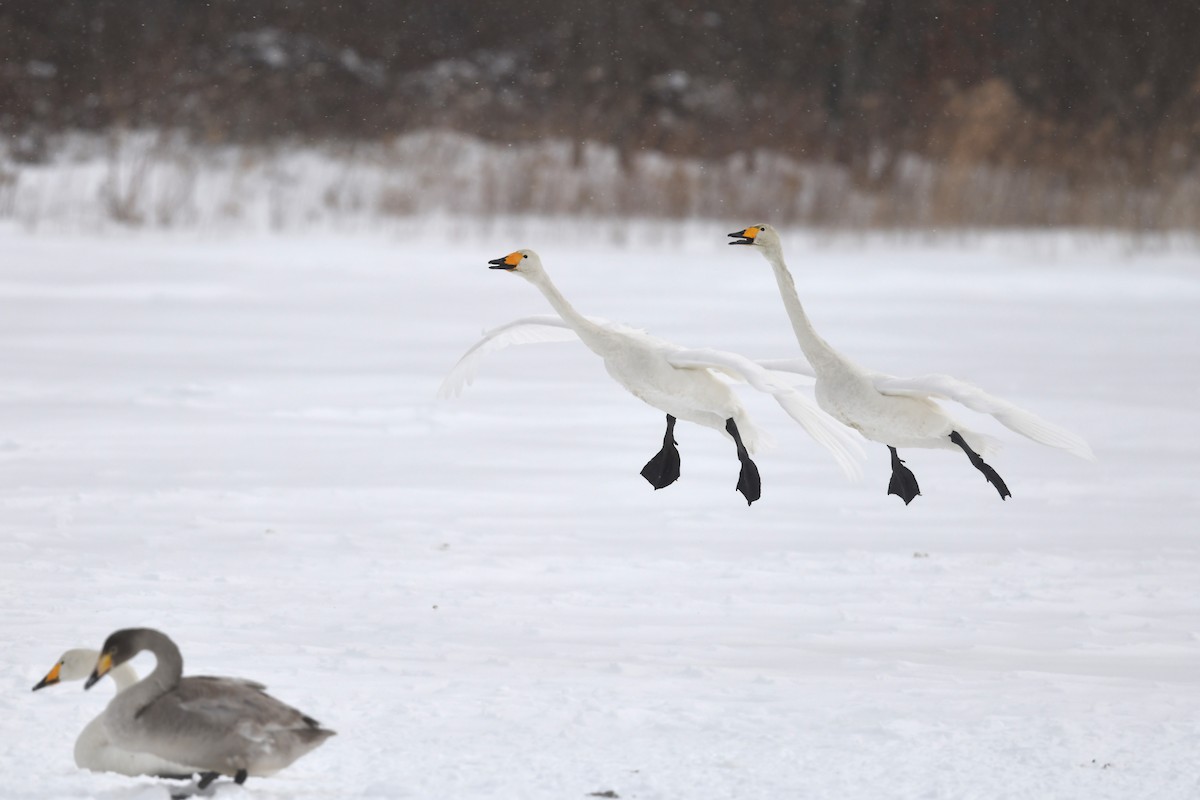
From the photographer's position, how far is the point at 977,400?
10.7 feet

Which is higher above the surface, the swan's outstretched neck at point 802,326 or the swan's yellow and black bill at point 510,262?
the swan's yellow and black bill at point 510,262

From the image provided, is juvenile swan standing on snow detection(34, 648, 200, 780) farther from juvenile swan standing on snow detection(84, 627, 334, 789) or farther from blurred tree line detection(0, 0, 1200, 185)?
blurred tree line detection(0, 0, 1200, 185)

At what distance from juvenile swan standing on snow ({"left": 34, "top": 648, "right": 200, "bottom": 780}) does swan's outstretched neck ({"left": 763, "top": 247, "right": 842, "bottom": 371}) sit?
1350mm

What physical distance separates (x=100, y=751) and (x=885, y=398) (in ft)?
5.11

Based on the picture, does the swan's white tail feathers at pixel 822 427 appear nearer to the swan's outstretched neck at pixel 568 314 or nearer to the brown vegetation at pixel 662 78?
the swan's outstretched neck at pixel 568 314

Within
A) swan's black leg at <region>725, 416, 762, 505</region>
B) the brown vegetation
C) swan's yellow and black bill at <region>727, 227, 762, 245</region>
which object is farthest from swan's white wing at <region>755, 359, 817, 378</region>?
the brown vegetation

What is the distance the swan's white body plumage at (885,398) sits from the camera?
325cm

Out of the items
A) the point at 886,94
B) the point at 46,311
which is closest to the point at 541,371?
the point at 46,311

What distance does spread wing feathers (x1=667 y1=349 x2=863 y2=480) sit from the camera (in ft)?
10.8

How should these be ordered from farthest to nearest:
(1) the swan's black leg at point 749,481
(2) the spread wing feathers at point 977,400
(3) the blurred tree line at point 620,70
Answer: (3) the blurred tree line at point 620,70, (1) the swan's black leg at point 749,481, (2) the spread wing feathers at point 977,400

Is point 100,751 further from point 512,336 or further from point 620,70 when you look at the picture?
point 620,70

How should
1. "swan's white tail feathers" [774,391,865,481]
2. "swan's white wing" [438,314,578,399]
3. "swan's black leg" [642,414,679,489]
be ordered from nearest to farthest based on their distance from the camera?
"swan's white tail feathers" [774,391,865,481] → "swan's white wing" [438,314,578,399] → "swan's black leg" [642,414,679,489]

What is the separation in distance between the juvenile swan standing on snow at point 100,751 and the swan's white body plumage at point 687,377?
105 centimetres

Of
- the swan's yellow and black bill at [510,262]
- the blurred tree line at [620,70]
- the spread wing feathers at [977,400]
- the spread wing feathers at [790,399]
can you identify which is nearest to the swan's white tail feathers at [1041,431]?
the spread wing feathers at [977,400]
